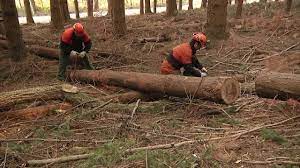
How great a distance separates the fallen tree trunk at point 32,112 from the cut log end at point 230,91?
2741mm

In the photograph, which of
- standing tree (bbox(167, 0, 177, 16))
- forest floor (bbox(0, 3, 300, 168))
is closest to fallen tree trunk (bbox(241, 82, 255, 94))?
forest floor (bbox(0, 3, 300, 168))

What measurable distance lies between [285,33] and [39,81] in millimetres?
7567

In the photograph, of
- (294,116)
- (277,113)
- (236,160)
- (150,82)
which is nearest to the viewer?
(236,160)

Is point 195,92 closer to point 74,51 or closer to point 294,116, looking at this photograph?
point 294,116

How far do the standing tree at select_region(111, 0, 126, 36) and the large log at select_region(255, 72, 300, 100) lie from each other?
7.79 metres

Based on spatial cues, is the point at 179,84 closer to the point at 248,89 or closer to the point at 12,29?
the point at 248,89

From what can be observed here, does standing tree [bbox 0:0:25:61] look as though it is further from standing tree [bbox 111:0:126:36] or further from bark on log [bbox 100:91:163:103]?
standing tree [bbox 111:0:126:36]

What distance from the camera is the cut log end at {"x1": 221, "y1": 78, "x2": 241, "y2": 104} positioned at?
6163 millimetres

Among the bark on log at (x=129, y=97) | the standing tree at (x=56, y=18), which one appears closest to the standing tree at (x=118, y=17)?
the standing tree at (x=56, y=18)

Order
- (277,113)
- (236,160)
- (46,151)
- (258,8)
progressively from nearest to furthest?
(236,160)
(46,151)
(277,113)
(258,8)

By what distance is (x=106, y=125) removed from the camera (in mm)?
6023

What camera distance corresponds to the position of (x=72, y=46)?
28.9ft

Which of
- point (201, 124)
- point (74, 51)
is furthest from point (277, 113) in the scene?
point (74, 51)

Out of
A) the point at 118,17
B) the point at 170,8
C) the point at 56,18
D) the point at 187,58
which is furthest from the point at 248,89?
the point at 170,8
